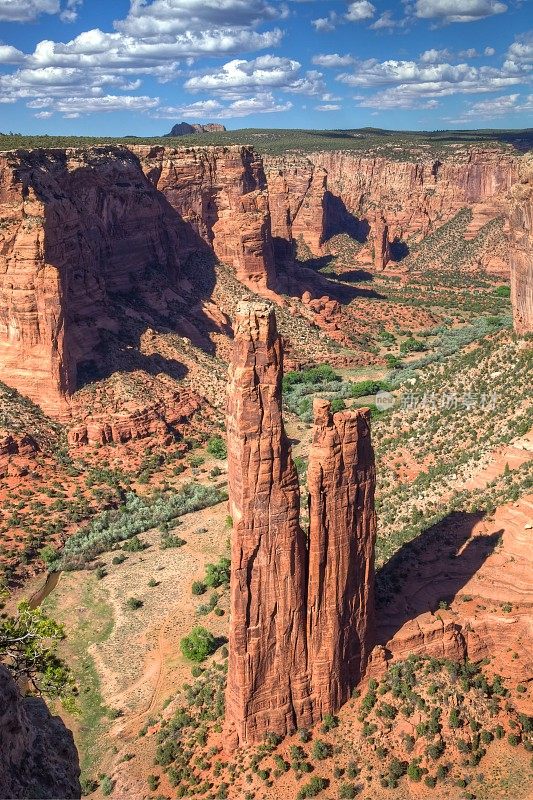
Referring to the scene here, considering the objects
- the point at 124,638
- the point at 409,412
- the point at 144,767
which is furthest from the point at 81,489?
the point at 144,767

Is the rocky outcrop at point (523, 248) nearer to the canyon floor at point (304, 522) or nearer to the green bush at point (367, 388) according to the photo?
the canyon floor at point (304, 522)

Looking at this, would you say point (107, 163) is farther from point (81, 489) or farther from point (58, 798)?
point (58, 798)

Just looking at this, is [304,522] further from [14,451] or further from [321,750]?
[14,451]

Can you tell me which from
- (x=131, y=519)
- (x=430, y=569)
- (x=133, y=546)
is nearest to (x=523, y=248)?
(x=430, y=569)

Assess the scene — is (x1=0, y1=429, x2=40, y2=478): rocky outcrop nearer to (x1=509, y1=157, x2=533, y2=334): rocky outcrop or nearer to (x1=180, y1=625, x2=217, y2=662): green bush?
(x1=180, y1=625, x2=217, y2=662): green bush

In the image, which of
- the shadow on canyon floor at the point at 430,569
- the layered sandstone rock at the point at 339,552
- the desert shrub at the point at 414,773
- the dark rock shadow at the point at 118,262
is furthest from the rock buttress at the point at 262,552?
the dark rock shadow at the point at 118,262

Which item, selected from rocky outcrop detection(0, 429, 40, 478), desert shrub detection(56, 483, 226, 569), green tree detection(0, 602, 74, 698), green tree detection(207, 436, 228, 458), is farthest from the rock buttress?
green tree detection(207, 436, 228, 458)
